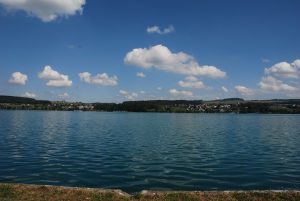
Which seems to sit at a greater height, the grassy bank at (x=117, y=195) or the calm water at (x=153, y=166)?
the grassy bank at (x=117, y=195)

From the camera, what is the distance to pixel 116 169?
117 feet

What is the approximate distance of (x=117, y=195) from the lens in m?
20.6

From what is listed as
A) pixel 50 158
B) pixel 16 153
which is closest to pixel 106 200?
pixel 50 158

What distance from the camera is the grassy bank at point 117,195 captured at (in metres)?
19.7

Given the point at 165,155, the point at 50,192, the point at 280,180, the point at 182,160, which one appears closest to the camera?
the point at 50,192

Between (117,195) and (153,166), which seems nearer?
(117,195)

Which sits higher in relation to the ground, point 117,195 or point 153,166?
point 117,195

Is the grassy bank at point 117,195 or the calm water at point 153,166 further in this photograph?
the calm water at point 153,166

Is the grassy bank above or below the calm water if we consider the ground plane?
above

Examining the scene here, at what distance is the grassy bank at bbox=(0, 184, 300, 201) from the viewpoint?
64.7ft

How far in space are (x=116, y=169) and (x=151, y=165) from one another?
4008mm

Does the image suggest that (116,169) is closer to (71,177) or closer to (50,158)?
(71,177)

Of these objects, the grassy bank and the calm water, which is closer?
the grassy bank

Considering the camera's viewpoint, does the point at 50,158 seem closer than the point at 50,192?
No
